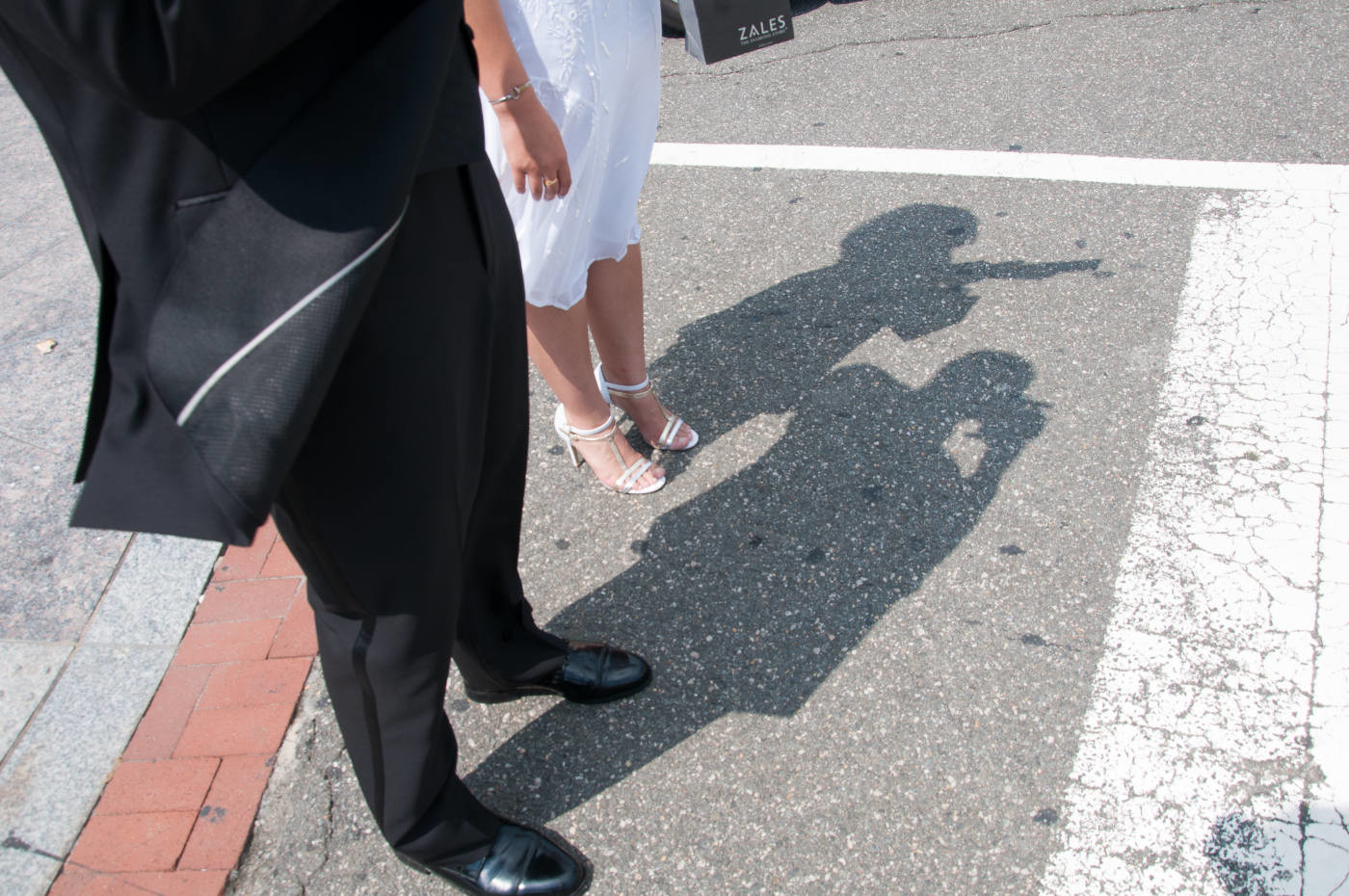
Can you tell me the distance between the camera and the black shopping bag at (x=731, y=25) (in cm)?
222

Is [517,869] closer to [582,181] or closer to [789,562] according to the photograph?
[789,562]

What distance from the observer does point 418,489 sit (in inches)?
53.1

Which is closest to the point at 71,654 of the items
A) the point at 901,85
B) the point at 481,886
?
the point at 481,886

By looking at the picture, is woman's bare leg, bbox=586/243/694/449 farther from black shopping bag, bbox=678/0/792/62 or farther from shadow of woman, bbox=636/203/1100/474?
black shopping bag, bbox=678/0/792/62

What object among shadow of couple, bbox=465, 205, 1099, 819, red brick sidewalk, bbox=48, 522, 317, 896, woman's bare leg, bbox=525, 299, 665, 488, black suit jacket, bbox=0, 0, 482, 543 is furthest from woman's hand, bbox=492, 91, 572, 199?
red brick sidewalk, bbox=48, 522, 317, 896

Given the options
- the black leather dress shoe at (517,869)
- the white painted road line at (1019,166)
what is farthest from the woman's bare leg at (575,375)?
the white painted road line at (1019,166)

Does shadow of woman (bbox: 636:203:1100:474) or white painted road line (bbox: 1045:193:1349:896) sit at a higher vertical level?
shadow of woman (bbox: 636:203:1100:474)

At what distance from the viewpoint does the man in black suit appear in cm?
98

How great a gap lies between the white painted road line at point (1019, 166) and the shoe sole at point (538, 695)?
2786 millimetres

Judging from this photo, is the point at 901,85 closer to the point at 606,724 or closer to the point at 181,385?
the point at 606,724

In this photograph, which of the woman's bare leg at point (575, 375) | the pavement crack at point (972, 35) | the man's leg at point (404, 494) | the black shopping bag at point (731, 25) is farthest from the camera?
the pavement crack at point (972, 35)

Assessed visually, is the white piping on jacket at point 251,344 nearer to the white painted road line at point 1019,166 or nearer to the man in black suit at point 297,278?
the man in black suit at point 297,278

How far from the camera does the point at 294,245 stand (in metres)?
1.06

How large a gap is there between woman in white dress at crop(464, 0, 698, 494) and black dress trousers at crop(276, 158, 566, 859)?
0.43 metres
